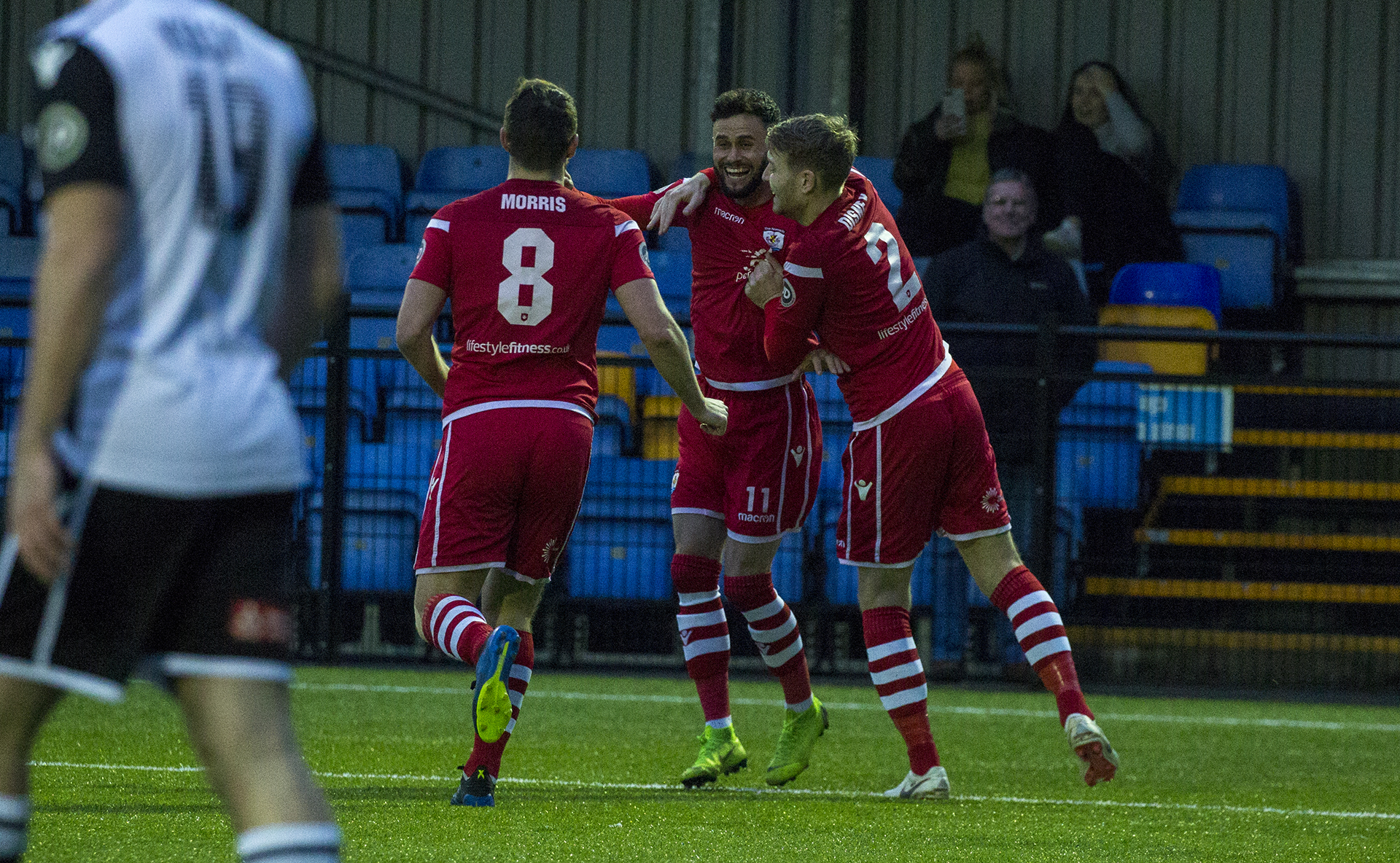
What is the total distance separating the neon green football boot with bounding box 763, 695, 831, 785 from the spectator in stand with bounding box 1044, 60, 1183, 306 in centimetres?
581

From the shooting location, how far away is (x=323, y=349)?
31.8 feet

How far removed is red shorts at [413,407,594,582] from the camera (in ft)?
16.9

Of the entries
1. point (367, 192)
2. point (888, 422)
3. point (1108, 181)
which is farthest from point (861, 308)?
point (367, 192)

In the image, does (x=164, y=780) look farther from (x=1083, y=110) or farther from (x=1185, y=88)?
(x=1185, y=88)

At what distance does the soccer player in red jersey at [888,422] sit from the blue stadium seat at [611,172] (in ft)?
23.0

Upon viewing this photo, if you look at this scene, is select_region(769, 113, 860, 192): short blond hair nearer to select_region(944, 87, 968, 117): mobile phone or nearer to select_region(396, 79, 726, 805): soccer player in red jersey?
select_region(396, 79, 726, 805): soccer player in red jersey

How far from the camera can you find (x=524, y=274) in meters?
5.15

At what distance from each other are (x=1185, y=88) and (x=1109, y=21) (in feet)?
2.42

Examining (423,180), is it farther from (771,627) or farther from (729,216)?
(771,627)

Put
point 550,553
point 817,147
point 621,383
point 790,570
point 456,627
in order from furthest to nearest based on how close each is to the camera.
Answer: point 621,383, point 790,570, point 817,147, point 550,553, point 456,627

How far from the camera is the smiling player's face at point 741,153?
6086 mm

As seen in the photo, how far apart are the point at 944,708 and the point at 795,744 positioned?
2.58 m

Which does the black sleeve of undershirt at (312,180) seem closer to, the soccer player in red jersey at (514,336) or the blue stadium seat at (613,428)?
the soccer player in red jersey at (514,336)

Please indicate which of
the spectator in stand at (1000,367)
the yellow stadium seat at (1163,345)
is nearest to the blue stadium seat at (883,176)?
the yellow stadium seat at (1163,345)
